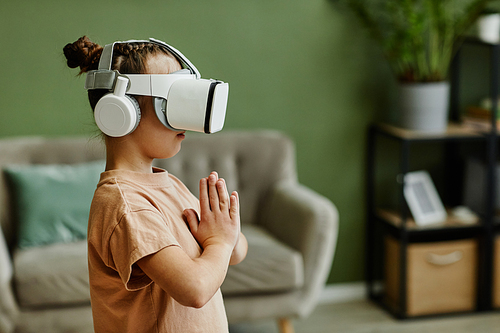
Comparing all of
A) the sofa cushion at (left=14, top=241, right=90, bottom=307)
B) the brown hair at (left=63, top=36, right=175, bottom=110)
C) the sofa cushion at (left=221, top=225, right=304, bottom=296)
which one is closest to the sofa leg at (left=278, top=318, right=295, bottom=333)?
the sofa cushion at (left=221, top=225, right=304, bottom=296)

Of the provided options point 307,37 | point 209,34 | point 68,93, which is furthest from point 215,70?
point 68,93

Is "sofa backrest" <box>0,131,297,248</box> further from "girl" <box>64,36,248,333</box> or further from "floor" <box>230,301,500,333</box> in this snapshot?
"girl" <box>64,36,248,333</box>

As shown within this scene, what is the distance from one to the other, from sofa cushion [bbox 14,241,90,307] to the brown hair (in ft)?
4.30

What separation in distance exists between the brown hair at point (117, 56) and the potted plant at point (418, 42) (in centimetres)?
186

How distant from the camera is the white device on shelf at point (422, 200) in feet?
8.44

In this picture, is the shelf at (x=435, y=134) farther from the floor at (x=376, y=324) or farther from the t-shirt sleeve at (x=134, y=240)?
the t-shirt sleeve at (x=134, y=240)

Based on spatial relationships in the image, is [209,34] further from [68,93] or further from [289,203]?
[289,203]

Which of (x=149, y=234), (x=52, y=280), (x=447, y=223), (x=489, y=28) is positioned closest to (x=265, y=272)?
(x=52, y=280)

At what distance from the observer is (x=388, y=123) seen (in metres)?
2.84

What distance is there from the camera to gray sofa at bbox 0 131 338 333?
1.96 meters

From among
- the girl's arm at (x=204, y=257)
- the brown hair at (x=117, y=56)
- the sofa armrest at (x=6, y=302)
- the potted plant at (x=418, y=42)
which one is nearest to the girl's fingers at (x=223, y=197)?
the girl's arm at (x=204, y=257)

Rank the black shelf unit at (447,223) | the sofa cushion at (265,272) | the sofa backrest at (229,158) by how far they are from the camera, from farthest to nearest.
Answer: the black shelf unit at (447,223) → the sofa backrest at (229,158) → the sofa cushion at (265,272)

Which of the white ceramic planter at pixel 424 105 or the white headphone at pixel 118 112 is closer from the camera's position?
the white headphone at pixel 118 112

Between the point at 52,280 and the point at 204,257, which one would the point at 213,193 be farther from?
the point at 52,280
